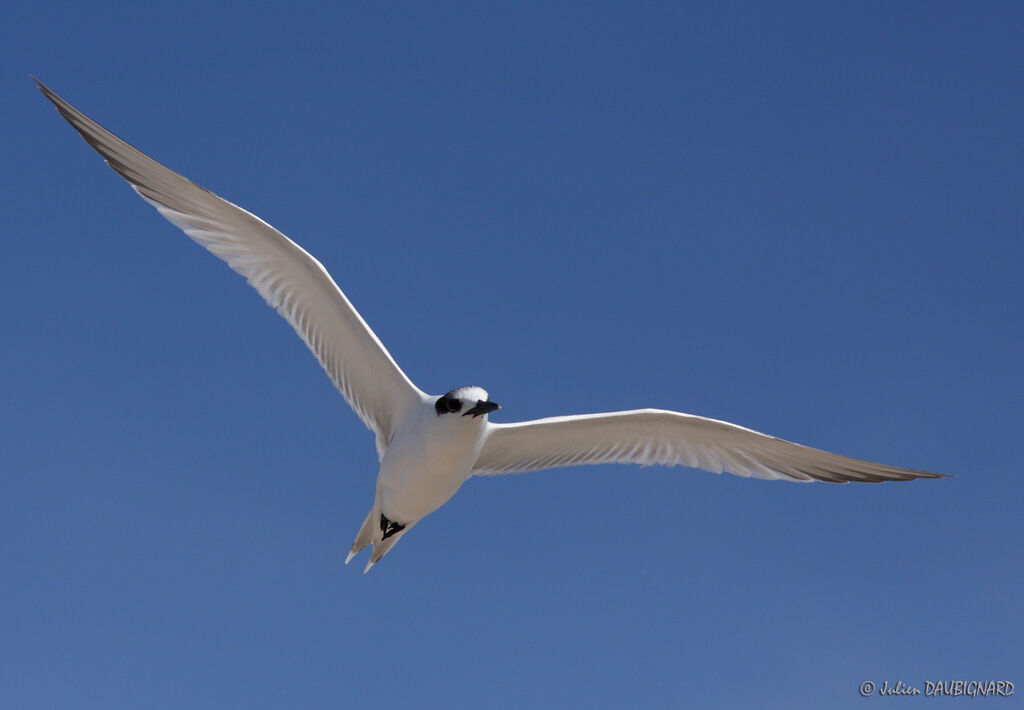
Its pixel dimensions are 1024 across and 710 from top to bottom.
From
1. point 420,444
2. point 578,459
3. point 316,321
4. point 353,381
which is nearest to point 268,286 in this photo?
point 316,321

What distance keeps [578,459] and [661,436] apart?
3.21ft

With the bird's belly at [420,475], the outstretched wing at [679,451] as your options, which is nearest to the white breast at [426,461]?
the bird's belly at [420,475]

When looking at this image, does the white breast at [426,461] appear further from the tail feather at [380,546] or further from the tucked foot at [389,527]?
the tail feather at [380,546]

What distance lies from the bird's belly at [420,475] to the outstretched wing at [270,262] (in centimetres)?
72

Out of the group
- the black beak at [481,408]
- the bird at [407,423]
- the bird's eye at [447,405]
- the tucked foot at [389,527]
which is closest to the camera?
the black beak at [481,408]

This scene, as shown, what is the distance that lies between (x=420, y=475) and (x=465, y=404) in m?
0.93

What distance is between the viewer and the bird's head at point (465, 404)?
32.9 feet

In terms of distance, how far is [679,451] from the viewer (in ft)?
38.6

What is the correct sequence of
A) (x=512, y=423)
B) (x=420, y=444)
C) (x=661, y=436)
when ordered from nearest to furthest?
(x=420, y=444), (x=512, y=423), (x=661, y=436)

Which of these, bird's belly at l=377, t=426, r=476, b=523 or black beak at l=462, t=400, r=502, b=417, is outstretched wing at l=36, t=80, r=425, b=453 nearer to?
bird's belly at l=377, t=426, r=476, b=523

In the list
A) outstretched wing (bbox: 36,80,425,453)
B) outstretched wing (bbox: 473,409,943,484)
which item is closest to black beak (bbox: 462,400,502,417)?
outstretched wing (bbox: 36,80,425,453)

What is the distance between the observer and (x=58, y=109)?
419 inches

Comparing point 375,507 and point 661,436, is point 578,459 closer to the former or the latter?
point 661,436

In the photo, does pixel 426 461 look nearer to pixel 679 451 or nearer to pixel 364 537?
pixel 364 537
